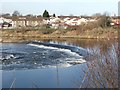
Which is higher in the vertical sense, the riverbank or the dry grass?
the dry grass

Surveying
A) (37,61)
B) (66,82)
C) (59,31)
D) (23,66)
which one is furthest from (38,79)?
(59,31)

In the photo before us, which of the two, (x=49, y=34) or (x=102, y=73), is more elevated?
(x=102, y=73)

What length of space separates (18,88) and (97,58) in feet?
18.7

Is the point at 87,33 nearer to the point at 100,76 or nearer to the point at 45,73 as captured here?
the point at 45,73

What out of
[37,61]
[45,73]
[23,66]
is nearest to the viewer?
[45,73]

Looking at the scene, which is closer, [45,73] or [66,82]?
[66,82]

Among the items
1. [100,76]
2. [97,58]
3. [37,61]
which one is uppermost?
[97,58]

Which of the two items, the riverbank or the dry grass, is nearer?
the dry grass

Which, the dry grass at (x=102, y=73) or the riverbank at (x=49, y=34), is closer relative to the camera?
the dry grass at (x=102, y=73)

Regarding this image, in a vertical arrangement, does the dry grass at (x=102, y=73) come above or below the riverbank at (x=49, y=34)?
above

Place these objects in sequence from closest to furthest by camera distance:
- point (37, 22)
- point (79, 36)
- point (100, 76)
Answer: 1. point (100, 76)
2. point (79, 36)
3. point (37, 22)

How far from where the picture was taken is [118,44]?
15.6ft

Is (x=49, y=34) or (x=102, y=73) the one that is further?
(x=49, y=34)

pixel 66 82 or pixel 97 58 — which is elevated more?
pixel 97 58
